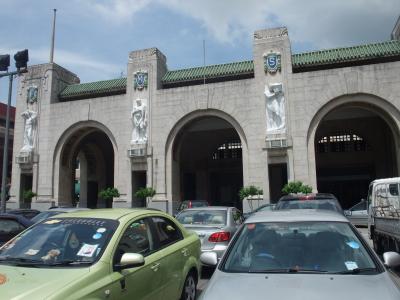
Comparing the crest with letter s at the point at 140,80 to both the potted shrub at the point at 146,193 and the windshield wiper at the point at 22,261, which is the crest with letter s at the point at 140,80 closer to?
the potted shrub at the point at 146,193

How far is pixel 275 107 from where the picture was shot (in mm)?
27219

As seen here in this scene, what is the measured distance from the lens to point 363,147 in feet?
115

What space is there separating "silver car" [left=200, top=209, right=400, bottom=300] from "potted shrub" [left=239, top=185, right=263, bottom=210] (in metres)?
20.9

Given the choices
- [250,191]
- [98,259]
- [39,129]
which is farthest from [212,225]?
[39,129]

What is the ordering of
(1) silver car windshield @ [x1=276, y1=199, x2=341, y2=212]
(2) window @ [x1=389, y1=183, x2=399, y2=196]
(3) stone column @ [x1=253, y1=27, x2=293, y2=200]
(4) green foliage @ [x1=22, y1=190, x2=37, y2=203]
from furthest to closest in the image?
(4) green foliage @ [x1=22, y1=190, x2=37, y2=203], (3) stone column @ [x1=253, y1=27, x2=293, y2=200], (1) silver car windshield @ [x1=276, y1=199, x2=341, y2=212], (2) window @ [x1=389, y1=183, x2=399, y2=196]

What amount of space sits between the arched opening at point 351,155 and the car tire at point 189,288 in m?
29.2

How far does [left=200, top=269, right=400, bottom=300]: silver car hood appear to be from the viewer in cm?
327

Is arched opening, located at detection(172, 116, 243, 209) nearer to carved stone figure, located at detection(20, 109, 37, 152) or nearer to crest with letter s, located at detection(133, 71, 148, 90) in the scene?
crest with letter s, located at detection(133, 71, 148, 90)

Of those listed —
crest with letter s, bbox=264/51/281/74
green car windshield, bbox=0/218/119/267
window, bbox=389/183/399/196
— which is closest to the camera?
green car windshield, bbox=0/218/119/267

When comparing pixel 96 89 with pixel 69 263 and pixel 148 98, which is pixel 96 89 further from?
pixel 69 263

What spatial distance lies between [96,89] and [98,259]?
103ft

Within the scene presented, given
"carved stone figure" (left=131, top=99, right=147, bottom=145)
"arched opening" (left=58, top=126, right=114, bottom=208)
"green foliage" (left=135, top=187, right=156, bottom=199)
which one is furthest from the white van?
"arched opening" (left=58, top=126, right=114, bottom=208)

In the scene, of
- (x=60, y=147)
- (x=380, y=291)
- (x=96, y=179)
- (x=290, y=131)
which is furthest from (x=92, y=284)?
(x=96, y=179)

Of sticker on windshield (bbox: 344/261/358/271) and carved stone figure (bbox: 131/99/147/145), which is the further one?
carved stone figure (bbox: 131/99/147/145)
